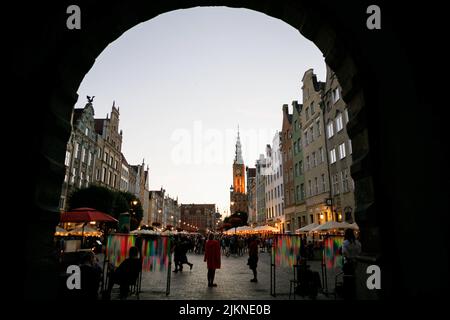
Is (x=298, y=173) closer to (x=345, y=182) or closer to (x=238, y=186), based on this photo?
(x=345, y=182)

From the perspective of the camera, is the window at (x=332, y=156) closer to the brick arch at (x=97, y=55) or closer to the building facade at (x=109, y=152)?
the brick arch at (x=97, y=55)

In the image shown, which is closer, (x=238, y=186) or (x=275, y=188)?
(x=275, y=188)

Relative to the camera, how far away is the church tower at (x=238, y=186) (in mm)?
127750

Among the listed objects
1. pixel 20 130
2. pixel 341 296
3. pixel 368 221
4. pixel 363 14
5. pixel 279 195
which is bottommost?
pixel 341 296

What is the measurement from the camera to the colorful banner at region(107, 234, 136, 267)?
8.48m

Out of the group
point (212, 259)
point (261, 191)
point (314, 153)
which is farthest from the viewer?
point (261, 191)

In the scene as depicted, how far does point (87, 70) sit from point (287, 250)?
7372 mm

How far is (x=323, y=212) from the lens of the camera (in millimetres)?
29578

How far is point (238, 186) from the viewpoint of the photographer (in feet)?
444

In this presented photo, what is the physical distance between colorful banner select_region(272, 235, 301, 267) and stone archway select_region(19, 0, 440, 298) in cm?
526

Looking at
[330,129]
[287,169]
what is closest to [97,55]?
[330,129]

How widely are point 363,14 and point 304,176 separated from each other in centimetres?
3300
